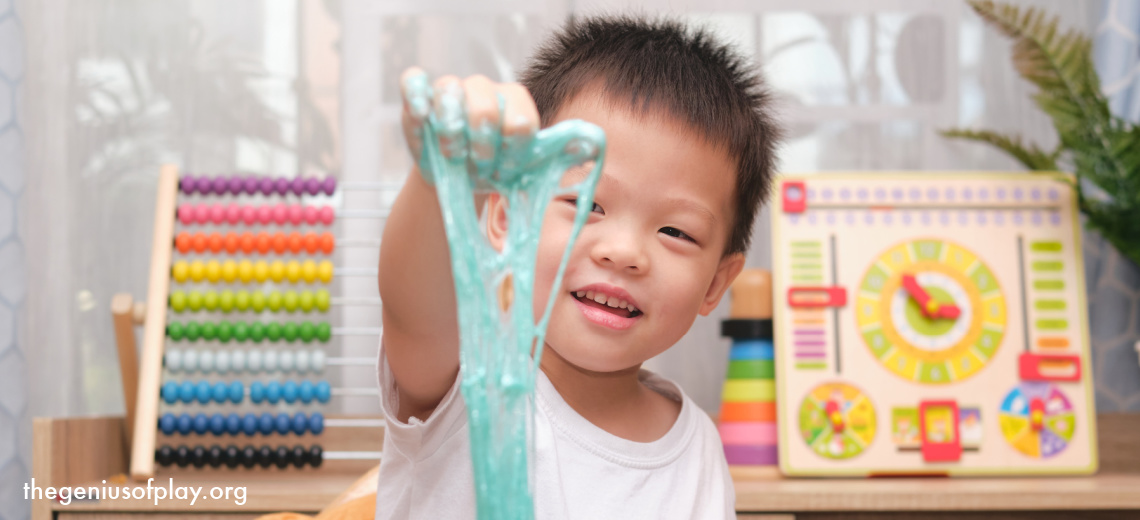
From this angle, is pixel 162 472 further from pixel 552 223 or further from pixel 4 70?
pixel 552 223

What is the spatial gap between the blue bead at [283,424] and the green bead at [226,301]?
8.0 inches

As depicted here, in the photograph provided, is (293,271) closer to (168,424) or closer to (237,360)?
(237,360)

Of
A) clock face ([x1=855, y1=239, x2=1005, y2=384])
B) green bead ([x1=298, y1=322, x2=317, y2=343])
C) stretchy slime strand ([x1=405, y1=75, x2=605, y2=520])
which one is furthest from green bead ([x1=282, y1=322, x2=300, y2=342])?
stretchy slime strand ([x1=405, y1=75, x2=605, y2=520])

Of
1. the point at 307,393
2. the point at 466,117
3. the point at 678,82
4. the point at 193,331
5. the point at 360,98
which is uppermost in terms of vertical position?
the point at 360,98

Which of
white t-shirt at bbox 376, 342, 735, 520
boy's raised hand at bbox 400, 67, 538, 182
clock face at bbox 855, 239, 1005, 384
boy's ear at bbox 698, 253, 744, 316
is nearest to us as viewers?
boy's raised hand at bbox 400, 67, 538, 182

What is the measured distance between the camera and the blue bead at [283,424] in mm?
1294

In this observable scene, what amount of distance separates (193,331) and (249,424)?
0.18 metres

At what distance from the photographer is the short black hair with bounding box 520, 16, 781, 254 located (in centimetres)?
66

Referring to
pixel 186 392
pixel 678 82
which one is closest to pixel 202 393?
pixel 186 392

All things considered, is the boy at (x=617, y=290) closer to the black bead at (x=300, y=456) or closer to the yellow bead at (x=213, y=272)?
the black bead at (x=300, y=456)

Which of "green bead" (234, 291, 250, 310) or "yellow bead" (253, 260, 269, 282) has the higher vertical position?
"yellow bead" (253, 260, 269, 282)

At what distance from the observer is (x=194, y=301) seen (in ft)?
4.37

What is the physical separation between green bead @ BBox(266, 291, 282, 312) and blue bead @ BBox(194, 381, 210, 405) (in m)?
0.16

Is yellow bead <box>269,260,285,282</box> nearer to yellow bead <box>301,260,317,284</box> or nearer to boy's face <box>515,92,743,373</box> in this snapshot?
yellow bead <box>301,260,317,284</box>
